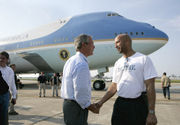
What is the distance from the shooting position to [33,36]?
17000mm

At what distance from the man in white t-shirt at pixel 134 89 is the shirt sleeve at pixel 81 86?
632mm

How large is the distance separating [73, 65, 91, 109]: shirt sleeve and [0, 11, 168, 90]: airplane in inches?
406

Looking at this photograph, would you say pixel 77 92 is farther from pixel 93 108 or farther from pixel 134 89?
pixel 134 89

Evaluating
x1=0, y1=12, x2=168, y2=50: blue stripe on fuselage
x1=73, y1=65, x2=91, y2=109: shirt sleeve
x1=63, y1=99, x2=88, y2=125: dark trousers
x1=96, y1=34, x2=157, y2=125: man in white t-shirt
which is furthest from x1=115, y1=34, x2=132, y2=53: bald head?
x1=0, y1=12, x2=168, y2=50: blue stripe on fuselage

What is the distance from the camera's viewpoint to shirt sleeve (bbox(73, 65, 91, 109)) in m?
2.38

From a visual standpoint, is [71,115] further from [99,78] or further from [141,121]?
[99,78]

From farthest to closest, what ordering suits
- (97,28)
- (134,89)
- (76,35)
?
(76,35) → (97,28) → (134,89)

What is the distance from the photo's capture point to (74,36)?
14.1 metres

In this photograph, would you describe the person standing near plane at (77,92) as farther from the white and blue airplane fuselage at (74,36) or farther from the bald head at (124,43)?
the white and blue airplane fuselage at (74,36)

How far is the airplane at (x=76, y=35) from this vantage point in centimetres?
1238

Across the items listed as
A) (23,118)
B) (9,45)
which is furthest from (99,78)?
(9,45)

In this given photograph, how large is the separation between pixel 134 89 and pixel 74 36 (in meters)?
11.9

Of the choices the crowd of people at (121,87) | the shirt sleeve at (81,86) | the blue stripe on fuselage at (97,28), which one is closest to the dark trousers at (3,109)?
the crowd of people at (121,87)

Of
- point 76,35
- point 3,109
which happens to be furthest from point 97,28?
point 3,109
